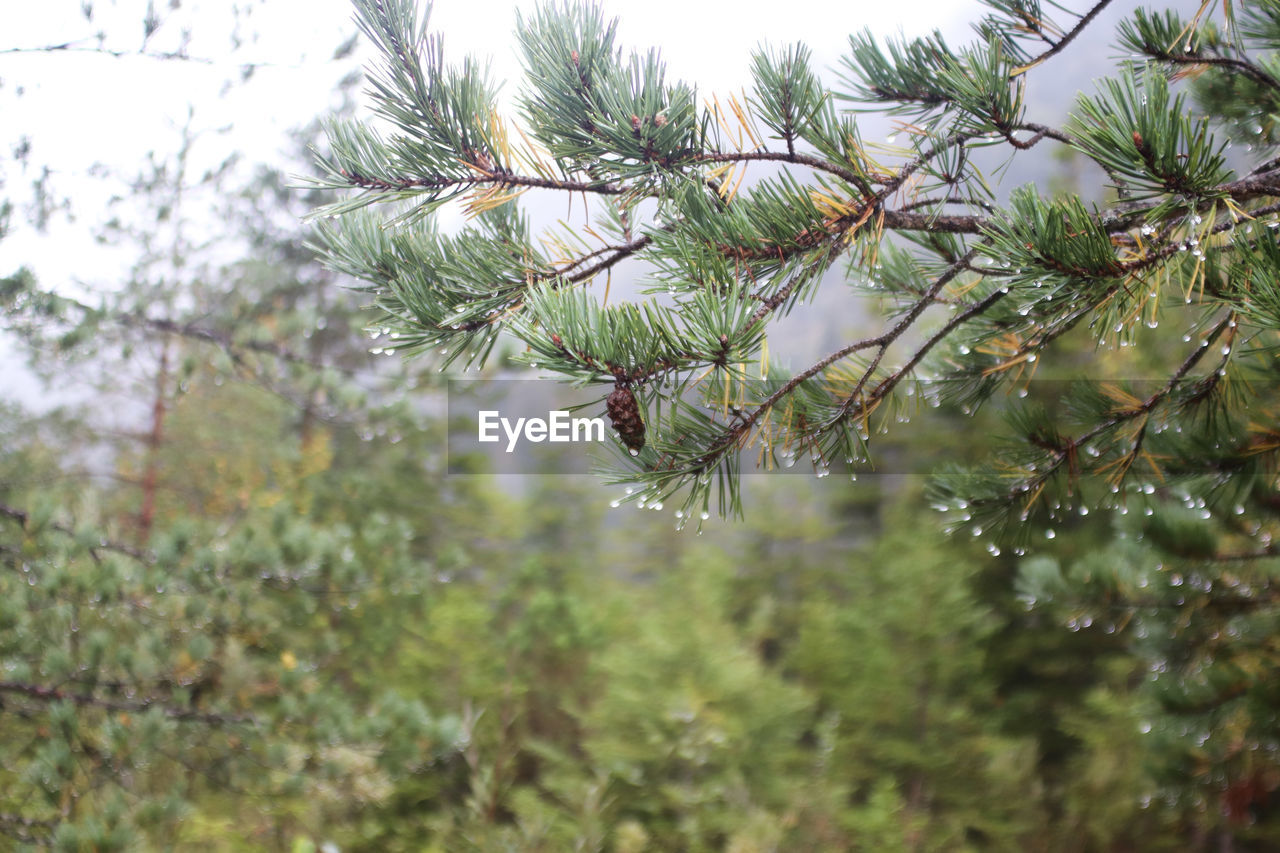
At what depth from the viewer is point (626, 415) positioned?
1048 mm

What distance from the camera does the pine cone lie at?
1031mm

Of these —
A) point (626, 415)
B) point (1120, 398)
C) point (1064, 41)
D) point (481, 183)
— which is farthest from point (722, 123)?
point (1120, 398)

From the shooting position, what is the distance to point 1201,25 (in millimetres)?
1774

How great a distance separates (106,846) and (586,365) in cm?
214

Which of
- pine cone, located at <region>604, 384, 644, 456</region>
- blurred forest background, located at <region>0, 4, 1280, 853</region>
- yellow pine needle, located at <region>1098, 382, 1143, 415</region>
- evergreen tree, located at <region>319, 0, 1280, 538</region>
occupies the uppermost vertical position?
evergreen tree, located at <region>319, 0, 1280, 538</region>

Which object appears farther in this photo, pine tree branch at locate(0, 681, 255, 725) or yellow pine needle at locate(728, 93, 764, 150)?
pine tree branch at locate(0, 681, 255, 725)

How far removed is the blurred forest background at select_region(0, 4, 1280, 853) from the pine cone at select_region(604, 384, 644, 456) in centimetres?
201

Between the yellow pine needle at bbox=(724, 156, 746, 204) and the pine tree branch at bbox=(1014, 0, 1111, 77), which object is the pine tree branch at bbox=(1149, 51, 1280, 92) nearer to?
the pine tree branch at bbox=(1014, 0, 1111, 77)

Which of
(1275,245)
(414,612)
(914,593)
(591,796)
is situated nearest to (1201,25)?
(1275,245)

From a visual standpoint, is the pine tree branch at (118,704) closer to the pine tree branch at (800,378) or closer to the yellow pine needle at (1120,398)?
the pine tree branch at (800,378)

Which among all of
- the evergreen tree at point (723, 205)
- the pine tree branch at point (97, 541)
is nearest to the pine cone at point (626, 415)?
the evergreen tree at point (723, 205)

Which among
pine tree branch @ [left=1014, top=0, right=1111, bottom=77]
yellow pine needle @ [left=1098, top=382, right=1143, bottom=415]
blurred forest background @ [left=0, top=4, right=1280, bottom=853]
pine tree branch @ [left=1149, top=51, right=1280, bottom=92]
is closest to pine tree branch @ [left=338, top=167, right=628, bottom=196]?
pine tree branch @ [left=1014, top=0, right=1111, bottom=77]

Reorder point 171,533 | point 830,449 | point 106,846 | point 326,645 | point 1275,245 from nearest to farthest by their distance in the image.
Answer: point 1275,245 → point 830,449 → point 106,846 → point 171,533 → point 326,645

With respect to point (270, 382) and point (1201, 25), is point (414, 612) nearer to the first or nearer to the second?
point (270, 382)
